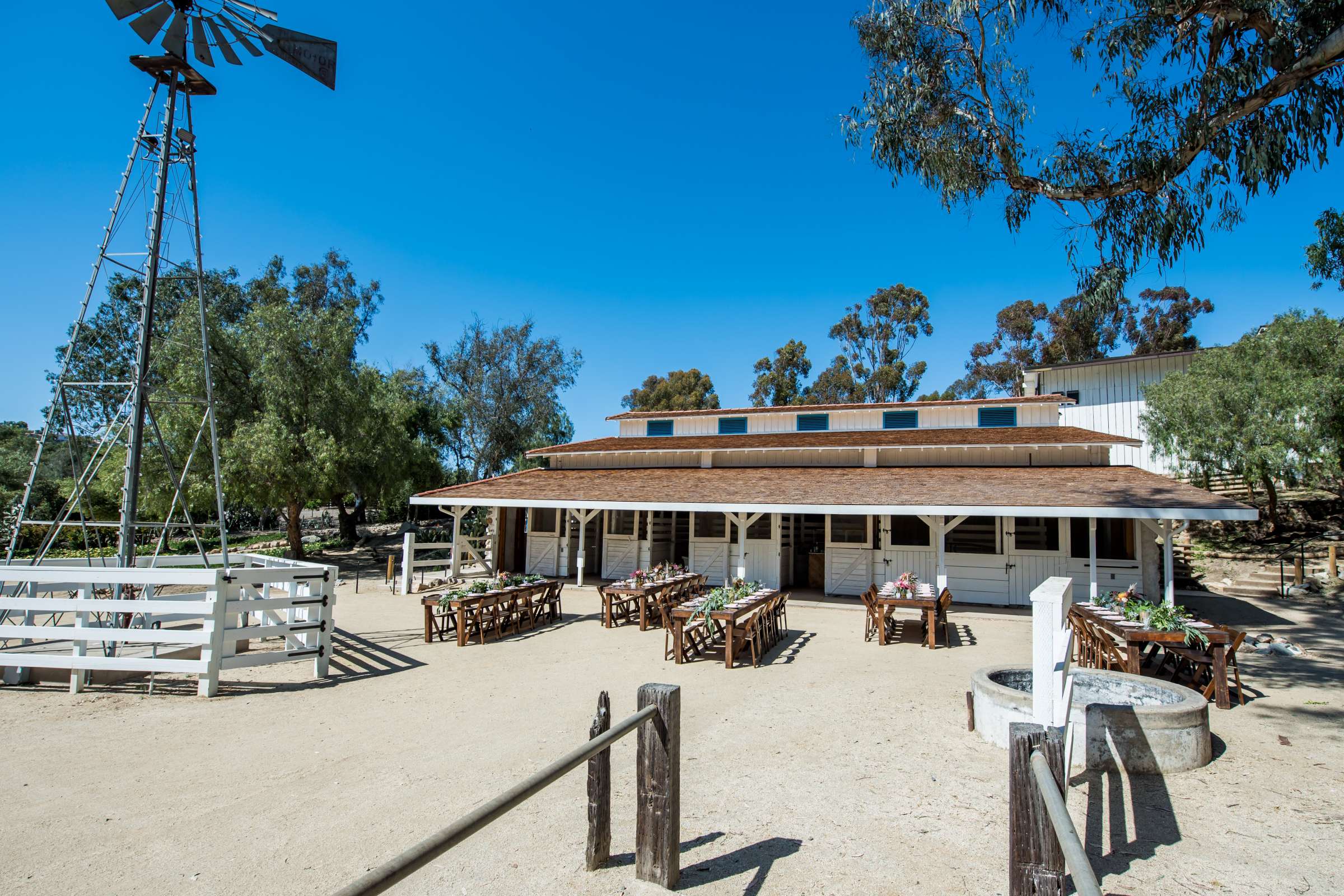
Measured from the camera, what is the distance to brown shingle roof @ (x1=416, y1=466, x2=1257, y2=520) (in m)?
11.9

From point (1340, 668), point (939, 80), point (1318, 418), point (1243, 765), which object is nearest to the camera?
point (1243, 765)

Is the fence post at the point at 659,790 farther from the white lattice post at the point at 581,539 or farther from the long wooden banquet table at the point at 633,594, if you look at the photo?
the white lattice post at the point at 581,539

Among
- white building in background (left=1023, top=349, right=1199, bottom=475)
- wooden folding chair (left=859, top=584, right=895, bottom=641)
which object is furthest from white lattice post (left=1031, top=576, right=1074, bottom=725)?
white building in background (left=1023, top=349, right=1199, bottom=475)

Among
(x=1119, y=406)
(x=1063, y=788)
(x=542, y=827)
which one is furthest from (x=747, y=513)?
(x=1119, y=406)

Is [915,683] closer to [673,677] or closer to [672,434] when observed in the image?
[673,677]

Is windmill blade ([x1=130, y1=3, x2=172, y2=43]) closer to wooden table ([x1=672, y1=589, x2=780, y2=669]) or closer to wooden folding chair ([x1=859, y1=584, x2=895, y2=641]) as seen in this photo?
wooden table ([x1=672, y1=589, x2=780, y2=669])

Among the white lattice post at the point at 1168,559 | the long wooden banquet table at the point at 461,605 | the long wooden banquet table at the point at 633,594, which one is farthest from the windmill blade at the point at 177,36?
the white lattice post at the point at 1168,559

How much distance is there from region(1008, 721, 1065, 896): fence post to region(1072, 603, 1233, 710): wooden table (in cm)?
533

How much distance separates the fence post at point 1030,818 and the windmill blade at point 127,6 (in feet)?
35.1

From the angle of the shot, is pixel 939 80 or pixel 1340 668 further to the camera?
pixel 939 80

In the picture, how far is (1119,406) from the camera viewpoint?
2523 centimetres

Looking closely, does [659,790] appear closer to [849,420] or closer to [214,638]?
[214,638]

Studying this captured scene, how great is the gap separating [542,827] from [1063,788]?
3037 millimetres

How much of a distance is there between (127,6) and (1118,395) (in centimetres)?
2958
